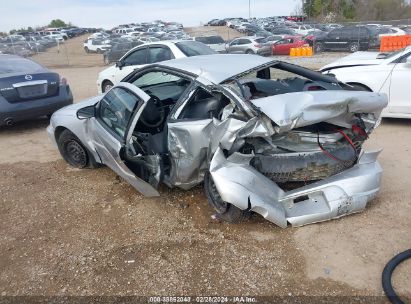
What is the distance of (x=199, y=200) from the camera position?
4.21 m

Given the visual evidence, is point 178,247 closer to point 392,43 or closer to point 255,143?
point 255,143

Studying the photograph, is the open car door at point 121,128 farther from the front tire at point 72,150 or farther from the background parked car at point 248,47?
the background parked car at point 248,47

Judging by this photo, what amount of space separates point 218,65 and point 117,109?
1245 mm

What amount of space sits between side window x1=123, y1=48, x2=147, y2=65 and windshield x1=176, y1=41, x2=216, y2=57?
0.99 metres

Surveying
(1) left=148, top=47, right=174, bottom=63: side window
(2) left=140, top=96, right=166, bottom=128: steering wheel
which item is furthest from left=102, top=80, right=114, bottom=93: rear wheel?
(2) left=140, top=96, right=166, bottom=128: steering wheel

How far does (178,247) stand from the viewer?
3.43m

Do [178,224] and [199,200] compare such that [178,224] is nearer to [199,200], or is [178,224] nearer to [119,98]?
[199,200]

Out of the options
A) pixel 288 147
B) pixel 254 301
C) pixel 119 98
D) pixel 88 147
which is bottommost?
pixel 254 301

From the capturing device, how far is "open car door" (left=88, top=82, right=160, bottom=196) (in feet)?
12.7

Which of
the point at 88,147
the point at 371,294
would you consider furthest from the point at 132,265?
the point at 88,147

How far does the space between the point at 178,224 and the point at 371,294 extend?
1.86 m

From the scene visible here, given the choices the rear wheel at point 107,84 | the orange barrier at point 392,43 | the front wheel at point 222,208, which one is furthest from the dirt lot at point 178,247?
the orange barrier at point 392,43

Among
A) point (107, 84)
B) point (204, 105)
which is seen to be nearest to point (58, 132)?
point (204, 105)

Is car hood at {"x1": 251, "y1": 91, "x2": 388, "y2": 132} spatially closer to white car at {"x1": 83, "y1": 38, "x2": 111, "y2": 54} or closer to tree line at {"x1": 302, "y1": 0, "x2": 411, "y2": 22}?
white car at {"x1": 83, "y1": 38, "x2": 111, "y2": 54}
